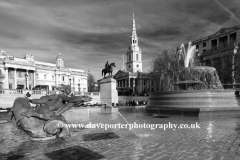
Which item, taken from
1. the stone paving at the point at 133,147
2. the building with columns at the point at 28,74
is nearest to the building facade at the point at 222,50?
→ the stone paving at the point at 133,147

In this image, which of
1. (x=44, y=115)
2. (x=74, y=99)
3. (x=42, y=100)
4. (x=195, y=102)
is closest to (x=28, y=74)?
(x=195, y=102)

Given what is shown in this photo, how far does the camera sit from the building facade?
142 ft

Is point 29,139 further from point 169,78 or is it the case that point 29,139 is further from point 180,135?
point 169,78

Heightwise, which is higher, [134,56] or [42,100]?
[134,56]

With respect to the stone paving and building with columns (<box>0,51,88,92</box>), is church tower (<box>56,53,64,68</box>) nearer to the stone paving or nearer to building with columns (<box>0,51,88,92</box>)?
building with columns (<box>0,51,88,92</box>)

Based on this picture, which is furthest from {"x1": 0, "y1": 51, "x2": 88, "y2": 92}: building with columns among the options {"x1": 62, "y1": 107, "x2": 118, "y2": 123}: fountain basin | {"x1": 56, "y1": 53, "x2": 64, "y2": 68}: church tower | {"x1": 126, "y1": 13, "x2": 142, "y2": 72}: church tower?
{"x1": 62, "y1": 107, "x2": 118, "y2": 123}: fountain basin

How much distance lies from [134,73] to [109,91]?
76630 mm

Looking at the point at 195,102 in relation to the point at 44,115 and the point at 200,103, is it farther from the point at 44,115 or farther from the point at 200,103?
the point at 44,115

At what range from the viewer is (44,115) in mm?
6633

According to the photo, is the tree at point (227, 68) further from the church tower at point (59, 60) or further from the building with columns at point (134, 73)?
the church tower at point (59, 60)

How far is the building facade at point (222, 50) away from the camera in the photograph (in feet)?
142

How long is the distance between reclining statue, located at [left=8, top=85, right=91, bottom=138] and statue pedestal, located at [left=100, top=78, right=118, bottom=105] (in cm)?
2718

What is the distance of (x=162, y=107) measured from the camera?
613 inches

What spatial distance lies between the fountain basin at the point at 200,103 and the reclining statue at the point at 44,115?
9324 mm
